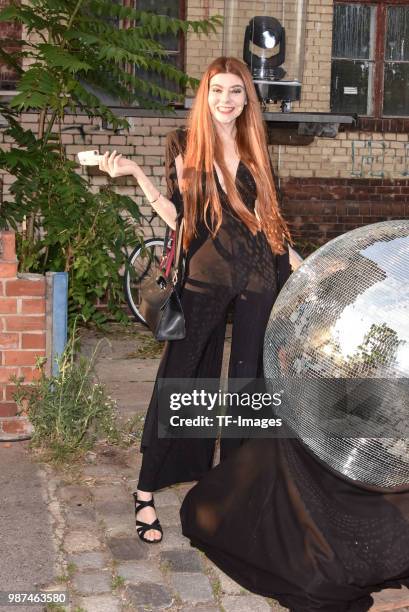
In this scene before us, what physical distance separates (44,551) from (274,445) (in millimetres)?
1140

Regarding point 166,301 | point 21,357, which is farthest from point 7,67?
point 166,301

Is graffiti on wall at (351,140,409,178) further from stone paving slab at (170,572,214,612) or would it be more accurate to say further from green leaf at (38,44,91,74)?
stone paving slab at (170,572,214,612)

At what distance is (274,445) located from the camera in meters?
4.36

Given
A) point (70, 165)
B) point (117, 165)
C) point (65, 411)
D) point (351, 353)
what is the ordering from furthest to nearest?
point (70, 165) < point (65, 411) < point (117, 165) < point (351, 353)

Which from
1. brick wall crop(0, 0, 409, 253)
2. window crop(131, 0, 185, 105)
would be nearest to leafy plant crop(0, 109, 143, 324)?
brick wall crop(0, 0, 409, 253)

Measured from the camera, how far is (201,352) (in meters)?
4.78

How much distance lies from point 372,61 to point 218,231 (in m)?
8.08

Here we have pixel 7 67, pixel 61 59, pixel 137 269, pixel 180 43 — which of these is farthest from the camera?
pixel 180 43

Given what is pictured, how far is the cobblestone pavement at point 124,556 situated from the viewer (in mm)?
4109

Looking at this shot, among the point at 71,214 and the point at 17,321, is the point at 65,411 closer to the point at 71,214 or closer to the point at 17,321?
the point at 17,321

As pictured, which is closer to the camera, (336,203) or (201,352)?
(201,352)

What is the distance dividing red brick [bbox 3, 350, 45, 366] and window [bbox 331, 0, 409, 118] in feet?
22.6

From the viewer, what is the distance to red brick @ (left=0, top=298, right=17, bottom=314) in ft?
19.6

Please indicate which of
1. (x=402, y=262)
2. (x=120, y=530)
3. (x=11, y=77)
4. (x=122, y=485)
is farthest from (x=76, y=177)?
(x=11, y=77)
